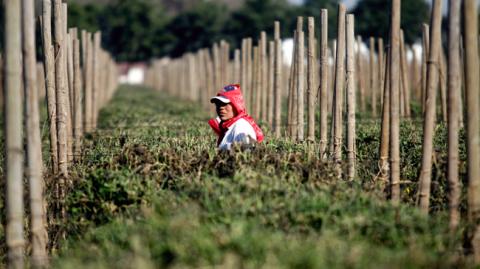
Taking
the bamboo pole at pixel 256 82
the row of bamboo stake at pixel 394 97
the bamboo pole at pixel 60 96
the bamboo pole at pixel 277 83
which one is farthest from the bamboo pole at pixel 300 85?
the bamboo pole at pixel 60 96

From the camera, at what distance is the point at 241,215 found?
17.8 feet

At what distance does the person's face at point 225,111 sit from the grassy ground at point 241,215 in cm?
51

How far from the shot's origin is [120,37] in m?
64.5

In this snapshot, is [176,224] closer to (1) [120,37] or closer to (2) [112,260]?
(2) [112,260]

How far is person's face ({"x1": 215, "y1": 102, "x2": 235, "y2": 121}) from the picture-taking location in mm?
8109

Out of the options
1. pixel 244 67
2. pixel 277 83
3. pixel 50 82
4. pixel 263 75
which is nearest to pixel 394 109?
pixel 50 82

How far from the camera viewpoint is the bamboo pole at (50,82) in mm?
7781

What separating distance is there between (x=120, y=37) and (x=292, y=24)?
15406 millimetres

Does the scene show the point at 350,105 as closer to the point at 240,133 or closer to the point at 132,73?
the point at 240,133

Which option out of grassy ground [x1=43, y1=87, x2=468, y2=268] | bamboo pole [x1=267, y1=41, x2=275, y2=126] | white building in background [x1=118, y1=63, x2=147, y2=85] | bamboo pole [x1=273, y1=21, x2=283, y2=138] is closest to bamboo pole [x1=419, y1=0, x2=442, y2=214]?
grassy ground [x1=43, y1=87, x2=468, y2=268]

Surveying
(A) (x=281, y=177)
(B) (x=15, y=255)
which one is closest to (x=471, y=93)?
(A) (x=281, y=177)

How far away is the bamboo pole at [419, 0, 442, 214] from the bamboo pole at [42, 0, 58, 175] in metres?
3.37

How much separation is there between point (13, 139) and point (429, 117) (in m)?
3.11

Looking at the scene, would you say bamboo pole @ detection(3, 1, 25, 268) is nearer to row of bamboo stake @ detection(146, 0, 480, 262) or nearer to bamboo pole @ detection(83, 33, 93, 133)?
row of bamboo stake @ detection(146, 0, 480, 262)
